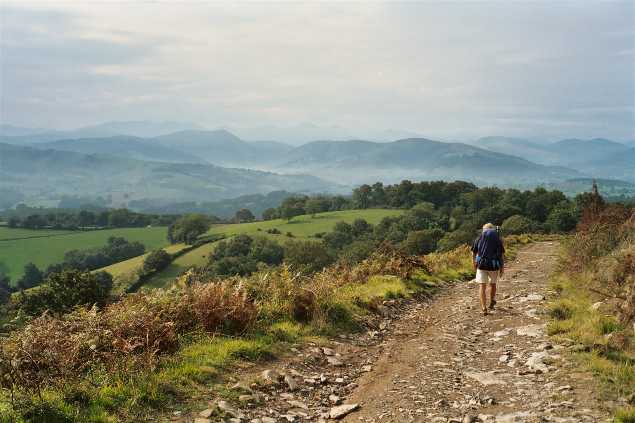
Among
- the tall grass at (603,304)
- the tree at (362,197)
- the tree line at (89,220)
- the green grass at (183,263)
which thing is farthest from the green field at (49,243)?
the tall grass at (603,304)

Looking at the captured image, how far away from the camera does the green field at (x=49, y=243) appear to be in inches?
3915

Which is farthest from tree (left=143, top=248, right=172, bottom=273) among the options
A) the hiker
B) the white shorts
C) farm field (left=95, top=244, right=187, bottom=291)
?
the white shorts

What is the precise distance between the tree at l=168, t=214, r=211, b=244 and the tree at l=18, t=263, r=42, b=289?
30177 millimetres

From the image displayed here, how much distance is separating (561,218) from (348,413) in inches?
2668

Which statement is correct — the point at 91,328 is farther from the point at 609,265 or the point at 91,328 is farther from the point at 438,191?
the point at 438,191

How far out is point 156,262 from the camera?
81.5 meters

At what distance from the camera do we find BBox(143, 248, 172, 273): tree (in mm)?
80250

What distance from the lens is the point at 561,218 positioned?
211 ft

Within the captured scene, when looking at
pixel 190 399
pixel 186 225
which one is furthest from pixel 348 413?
pixel 186 225

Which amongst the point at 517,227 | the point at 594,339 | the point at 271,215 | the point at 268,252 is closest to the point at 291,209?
the point at 271,215

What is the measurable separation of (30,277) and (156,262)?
29.3 metres

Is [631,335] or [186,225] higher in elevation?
[631,335]

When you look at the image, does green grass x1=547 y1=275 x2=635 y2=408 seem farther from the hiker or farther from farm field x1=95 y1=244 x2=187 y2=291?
farm field x1=95 y1=244 x2=187 y2=291

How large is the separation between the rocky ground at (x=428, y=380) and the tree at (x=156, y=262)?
7615cm
